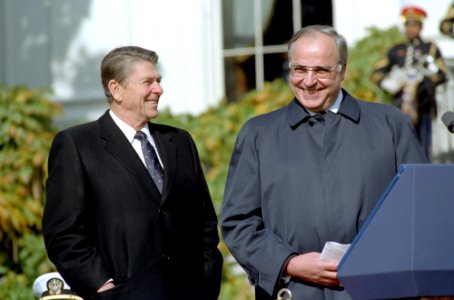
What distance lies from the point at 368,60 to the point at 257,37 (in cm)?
155

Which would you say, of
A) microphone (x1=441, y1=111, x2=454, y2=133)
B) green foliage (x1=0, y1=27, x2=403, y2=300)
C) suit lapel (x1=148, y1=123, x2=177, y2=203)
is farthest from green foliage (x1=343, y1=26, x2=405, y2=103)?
microphone (x1=441, y1=111, x2=454, y2=133)

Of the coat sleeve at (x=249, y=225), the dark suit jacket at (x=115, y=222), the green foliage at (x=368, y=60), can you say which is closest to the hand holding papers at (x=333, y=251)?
the coat sleeve at (x=249, y=225)

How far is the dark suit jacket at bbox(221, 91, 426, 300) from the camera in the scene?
4598 mm

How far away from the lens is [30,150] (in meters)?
→ 9.12

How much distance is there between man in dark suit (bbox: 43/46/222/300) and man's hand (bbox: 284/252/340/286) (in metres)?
0.68

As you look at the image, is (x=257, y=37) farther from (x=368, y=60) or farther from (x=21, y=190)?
(x=21, y=190)

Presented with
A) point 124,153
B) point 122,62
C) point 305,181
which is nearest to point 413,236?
point 305,181

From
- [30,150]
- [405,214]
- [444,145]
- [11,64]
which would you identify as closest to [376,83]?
[444,145]

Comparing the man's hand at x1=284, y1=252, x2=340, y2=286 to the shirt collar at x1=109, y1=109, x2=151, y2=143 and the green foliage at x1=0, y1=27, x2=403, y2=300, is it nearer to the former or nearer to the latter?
the shirt collar at x1=109, y1=109, x2=151, y2=143

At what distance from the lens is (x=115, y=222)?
4.96m

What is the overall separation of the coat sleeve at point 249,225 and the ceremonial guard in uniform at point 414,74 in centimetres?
486

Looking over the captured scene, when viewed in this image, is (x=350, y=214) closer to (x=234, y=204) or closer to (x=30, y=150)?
(x=234, y=204)

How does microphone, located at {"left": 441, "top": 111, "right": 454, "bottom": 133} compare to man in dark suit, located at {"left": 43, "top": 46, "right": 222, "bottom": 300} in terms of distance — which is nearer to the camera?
microphone, located at {"left": 441, "top": 111, "right": 454, "bottom": 133}

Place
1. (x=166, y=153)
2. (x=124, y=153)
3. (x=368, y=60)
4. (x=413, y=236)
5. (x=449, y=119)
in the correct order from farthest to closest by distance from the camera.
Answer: (x=368, y=60) → (x=166, y=153) → (x=124, y=153) → (x=449, y=119) → (x=413, y=236)
